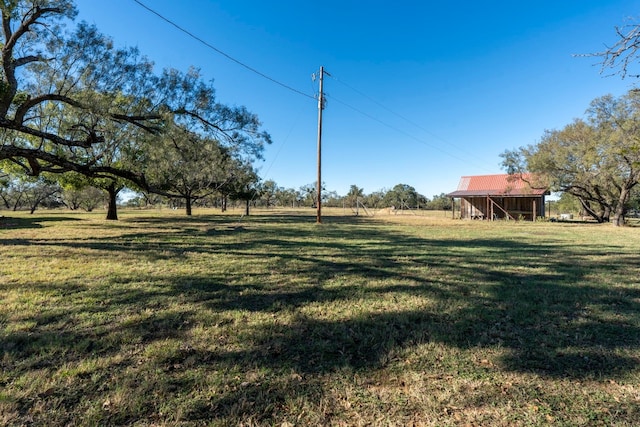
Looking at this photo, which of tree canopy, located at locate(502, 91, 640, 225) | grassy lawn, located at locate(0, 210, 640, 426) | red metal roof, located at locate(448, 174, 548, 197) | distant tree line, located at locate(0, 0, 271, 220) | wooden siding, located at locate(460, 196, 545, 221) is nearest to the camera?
grassy lawn, located at locate(0, 210, 640, 426)

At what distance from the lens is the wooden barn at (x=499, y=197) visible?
27547 mm

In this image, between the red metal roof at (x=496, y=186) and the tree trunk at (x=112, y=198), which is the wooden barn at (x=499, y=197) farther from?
the tree trunk at (x=112, y=198)

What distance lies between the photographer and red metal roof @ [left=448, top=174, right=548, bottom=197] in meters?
27.1

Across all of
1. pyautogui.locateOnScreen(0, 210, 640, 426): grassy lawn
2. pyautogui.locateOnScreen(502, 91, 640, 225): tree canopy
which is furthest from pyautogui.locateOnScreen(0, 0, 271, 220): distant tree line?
pyautogui.locateOnScreen(502, 91, 640, 225): tree canopy

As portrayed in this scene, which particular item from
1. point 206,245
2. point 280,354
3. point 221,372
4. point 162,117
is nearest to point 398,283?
point 280,354

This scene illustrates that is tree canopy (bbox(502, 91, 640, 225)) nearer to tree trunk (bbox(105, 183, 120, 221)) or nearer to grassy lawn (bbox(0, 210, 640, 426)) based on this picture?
grassy lawn (bbox(0, 210, 640, 426))

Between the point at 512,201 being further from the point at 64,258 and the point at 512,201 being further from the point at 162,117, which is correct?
the point at 64,258

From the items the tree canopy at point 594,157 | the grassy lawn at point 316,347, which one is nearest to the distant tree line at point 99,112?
the grassy lawn at point 316,347

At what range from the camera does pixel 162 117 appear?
10617mm

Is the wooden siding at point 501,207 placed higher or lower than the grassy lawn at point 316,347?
higher

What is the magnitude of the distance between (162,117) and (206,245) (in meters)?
4.62

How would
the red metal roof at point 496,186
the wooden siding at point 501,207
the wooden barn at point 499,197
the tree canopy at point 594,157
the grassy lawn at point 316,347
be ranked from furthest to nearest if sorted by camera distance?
the wooden siding at point 501,207 < the wooden barn at point 499,197 < the red metal roof at point 496,186 < the tree canopy at point 594,157 < the grassy lawn at point 316,347

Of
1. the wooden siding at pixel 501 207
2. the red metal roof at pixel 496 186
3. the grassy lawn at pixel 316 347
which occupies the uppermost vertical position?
the red metal roof at pixel 496 186

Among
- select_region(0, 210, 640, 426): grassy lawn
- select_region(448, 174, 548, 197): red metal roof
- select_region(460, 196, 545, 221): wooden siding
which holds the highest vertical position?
select_region(448, 174, 548, 197): red metal roof
